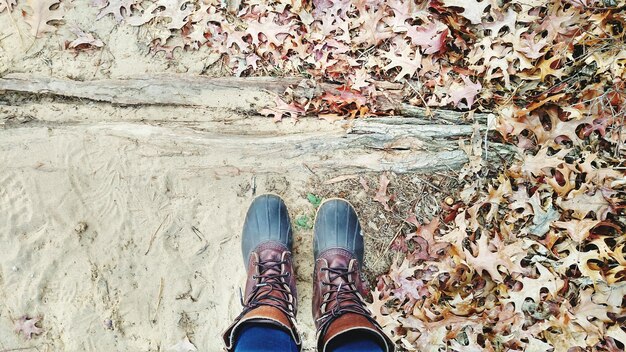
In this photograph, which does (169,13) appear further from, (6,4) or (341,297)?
(341,297)

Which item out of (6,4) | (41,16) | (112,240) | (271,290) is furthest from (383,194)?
(6,4)

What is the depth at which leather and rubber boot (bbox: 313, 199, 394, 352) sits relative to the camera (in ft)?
9.18

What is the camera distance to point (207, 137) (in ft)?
10.0

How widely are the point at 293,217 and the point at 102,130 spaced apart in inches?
52.9

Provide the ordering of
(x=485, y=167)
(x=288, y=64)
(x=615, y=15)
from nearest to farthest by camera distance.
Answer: (x=615, y=15)
(x=485, y=167)
(x=288, y=64)

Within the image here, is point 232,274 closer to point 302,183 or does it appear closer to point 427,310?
point 302,183

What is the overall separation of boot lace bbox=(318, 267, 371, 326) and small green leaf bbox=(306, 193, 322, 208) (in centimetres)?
43

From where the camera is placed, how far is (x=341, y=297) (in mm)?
2873

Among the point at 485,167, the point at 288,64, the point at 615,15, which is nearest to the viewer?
the point at 615,15

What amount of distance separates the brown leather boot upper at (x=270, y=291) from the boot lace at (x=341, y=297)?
0.21 meters

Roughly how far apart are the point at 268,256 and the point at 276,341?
2.07 feet

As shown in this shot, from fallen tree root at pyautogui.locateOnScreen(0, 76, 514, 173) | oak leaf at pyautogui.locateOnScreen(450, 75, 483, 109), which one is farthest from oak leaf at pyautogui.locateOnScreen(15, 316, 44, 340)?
oak leaf at pyautogui.locateOnScreen(450, 75, 483, 109)

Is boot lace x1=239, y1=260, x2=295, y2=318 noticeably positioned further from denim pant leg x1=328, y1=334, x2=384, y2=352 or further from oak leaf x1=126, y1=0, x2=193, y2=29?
oak leaf x1=126, y1=0, x2=193, y2=29

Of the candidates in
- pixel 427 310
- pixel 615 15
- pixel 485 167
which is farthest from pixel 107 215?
pixel 615 15
